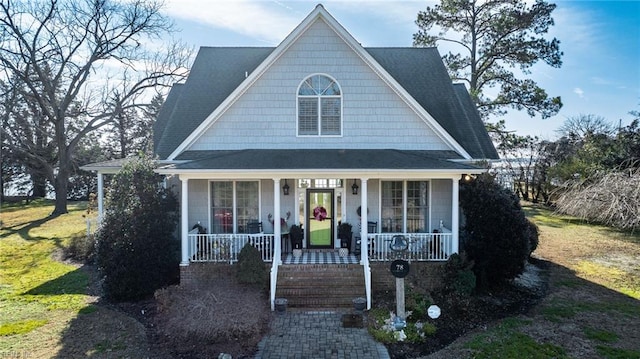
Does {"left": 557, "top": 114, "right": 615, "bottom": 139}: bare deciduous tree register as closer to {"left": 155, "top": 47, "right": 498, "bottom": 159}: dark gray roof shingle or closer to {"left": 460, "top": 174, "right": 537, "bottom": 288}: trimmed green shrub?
{"left": 155, "top": 47, "right": 498, "bottom": 159}: dark gray roof shingle

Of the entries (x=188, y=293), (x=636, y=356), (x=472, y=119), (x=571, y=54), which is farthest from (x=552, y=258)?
(x=571, y=54)

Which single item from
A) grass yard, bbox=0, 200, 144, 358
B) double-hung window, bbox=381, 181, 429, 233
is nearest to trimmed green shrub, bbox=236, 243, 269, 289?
grass yard, bbox=0, 200, 144, 358

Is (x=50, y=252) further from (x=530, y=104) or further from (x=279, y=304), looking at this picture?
(x=530, y=104)

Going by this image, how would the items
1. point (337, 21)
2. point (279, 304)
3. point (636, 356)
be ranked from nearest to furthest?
1. point (636, 356)
2. point (279, 304)
3. point (337, 21)

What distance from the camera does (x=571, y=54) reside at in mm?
25469

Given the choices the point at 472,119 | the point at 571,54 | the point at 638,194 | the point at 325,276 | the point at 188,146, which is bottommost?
the point at 325,276

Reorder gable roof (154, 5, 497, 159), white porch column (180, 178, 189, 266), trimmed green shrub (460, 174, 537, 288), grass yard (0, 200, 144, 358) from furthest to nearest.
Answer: gable roof (154, 5, 497, 159)
white porch column (180, 178, 189, 266)
trimmed green shrub (460, 174, 537, 288)
grass yard (0, 200, 144, 358)

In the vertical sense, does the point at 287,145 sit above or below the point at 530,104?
below

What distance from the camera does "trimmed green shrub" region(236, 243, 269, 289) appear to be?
34.3ft

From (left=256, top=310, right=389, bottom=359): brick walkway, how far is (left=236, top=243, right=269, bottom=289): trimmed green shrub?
130cm

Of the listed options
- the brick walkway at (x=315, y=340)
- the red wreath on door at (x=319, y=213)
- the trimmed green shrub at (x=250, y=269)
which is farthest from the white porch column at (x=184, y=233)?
the red wreath on door at (x=319, y=213)

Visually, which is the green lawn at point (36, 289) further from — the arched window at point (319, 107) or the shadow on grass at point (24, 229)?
the arched window at point (319, 107)

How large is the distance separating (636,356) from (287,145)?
10.5 metres

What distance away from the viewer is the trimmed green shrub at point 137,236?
10547mm
